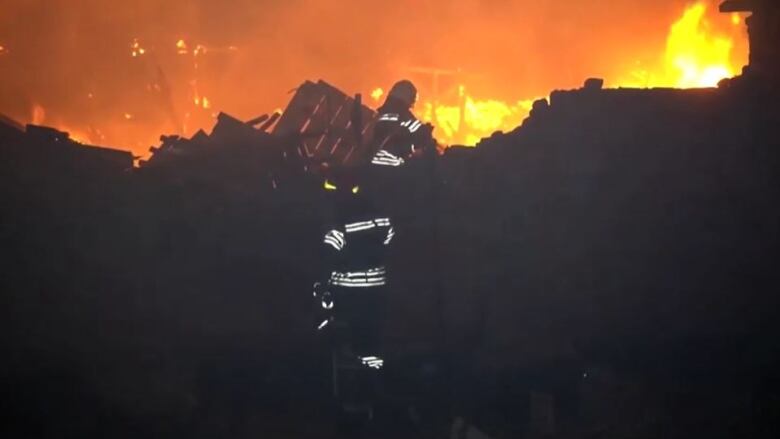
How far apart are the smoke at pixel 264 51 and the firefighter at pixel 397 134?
17.2m

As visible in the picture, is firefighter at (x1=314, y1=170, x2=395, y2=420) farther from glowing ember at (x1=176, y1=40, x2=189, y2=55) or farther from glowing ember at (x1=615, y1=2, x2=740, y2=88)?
glowing ember at (x1=176, y1=40, x2=189, y2=55)

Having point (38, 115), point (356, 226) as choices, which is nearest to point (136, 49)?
point (38, 115)

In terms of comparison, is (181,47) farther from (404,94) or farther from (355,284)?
(355,284)

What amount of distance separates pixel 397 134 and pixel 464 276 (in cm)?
172

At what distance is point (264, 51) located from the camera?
26.2 m

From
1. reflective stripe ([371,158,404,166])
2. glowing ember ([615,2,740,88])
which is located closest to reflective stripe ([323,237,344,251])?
reflective stripe ([371,158,404,166])

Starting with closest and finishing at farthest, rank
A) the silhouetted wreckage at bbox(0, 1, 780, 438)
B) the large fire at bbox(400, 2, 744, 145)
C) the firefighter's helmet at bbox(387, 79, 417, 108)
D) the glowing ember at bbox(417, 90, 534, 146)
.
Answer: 1. the silhouetted wreckage at bbox(0, 1, 780, 438)
2. the firefighter's helmet at bbox(387, 79, 417, 108)
3. the large fire at bbox(400, 2, 744, 145)
4. the glowing ember at bbox(417, 90, 534, 146)

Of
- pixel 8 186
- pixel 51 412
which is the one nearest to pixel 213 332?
pixel 51 412

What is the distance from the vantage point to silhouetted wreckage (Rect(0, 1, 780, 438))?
6812mm

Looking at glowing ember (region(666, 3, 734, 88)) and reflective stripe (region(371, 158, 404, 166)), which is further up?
glowing ember (region(666, 3, 734, 88))

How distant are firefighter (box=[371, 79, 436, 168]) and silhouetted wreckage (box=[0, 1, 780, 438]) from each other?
0.64m

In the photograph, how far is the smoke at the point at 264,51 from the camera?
23547mm

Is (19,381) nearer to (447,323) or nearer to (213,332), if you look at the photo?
(213,332)

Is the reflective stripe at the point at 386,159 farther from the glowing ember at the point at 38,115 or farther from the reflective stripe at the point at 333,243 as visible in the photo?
the glowing ember at the point at 38,115
